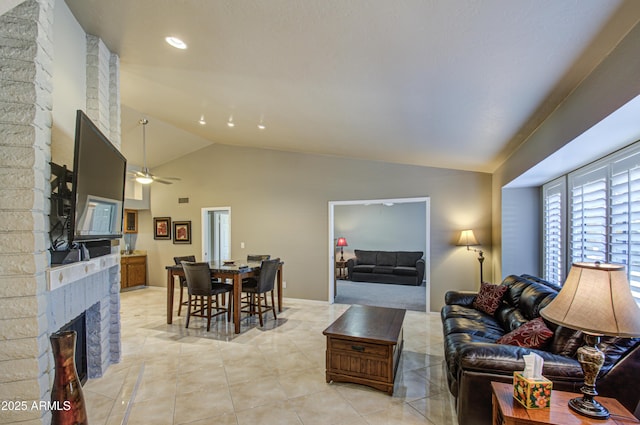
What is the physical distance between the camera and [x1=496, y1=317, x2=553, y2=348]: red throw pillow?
7.33ft

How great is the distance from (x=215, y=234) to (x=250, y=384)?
18.2 feet

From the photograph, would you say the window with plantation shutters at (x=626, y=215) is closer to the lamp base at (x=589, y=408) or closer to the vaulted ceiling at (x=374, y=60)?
the vaulted ceiling at (x=374, y=60)

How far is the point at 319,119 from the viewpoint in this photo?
12.3ft

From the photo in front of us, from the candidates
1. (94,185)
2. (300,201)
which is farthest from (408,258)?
(94,185)

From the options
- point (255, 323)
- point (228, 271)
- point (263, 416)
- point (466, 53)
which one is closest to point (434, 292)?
point (255, 323)

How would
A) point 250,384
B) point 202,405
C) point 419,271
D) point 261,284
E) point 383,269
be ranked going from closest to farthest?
point 202,405 < point 250,384 < point 261,284 < point 419,271 < point 383,269

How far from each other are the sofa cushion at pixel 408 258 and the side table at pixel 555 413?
7.05 meters

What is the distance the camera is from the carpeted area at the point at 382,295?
6188 mm

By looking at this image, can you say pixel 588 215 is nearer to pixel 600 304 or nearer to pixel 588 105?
pixel 588 105

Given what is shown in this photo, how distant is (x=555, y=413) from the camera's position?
62.7 inches

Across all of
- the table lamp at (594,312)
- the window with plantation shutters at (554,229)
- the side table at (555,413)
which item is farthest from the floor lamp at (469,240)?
the table lamp at (594,312)

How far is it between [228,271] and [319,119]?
8.13ft

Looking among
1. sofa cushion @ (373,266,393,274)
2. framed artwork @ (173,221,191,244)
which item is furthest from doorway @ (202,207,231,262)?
sofa cushion @ (373,266,393,274)

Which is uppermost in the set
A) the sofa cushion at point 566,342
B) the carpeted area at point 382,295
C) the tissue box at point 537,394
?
the sofa cushion at point 566,342
